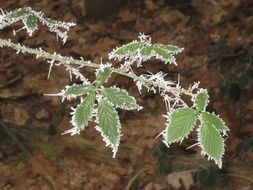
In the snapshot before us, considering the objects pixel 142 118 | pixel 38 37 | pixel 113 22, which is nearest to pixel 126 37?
pixel 113 22

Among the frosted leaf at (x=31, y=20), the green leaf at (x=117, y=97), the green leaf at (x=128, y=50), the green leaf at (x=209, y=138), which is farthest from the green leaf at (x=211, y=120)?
the frosted leaf at (x=31, y=20)

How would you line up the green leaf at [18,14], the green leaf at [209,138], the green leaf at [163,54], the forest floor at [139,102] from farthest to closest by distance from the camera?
the forest floor at [139,102] → the green leaf at [18,14] → the green leaf at [163,54] → the green leaf at [209,138]

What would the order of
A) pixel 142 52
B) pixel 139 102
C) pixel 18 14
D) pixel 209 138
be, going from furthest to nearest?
1. pixel 139 102
2. pixel 18 14
3. pixel 142 52
4. pixel 209 138

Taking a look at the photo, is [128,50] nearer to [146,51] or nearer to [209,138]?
[146,51]

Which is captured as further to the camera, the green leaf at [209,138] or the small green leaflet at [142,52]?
the small green leaflet at [142,52]

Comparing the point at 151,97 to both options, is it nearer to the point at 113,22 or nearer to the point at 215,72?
the point at 215,72

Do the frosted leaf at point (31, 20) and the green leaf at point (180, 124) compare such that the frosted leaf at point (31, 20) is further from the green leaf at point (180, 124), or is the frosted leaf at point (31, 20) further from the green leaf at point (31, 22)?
the green leaf at point (180, 124)

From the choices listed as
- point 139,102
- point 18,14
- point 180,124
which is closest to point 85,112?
point 180,124
